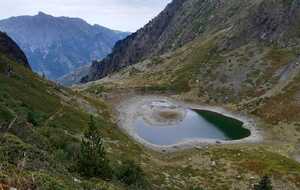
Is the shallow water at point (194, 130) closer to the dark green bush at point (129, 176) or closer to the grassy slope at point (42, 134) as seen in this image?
the grassy slope at point (42, 134)

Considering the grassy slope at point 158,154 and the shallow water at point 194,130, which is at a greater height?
the shallow water at point 194,130

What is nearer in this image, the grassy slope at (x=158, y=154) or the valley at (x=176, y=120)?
the valley at (x=176, y=120)

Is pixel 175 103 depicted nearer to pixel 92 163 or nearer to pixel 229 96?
pixel 229 96

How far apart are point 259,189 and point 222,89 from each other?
78.4m

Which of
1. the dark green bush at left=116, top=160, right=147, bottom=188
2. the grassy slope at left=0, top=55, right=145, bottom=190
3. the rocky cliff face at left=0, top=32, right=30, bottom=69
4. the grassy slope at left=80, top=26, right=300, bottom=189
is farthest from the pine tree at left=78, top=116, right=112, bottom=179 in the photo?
the rocky cliff face at left=0, top=32, right=30, bottom=69

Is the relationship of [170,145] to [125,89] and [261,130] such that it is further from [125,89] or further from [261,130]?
[125,89]

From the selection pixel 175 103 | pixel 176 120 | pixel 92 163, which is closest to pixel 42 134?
pixel 92 163

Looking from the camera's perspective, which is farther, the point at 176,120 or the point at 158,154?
the point at 176,120

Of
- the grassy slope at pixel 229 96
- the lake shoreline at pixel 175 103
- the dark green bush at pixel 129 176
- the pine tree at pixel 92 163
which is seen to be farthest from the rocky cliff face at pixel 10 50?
the pine tree at pixel 92 163

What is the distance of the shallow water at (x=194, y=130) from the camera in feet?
274

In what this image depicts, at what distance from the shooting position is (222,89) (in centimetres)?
12306

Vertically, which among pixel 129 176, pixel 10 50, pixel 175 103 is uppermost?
pixel 10 50

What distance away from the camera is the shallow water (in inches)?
3290

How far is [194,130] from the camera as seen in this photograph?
298 ft
